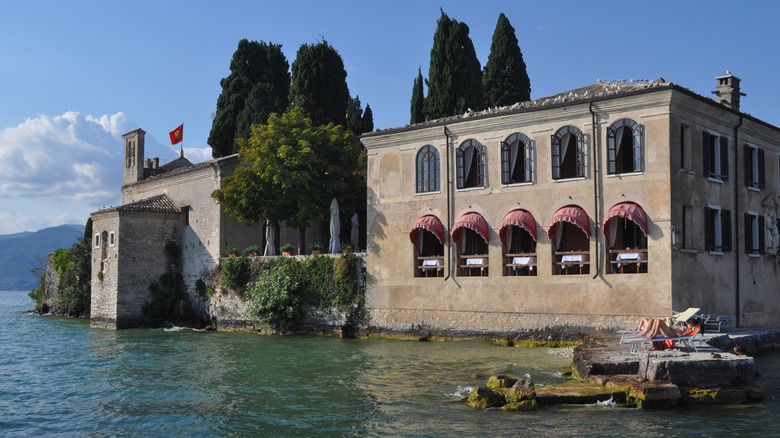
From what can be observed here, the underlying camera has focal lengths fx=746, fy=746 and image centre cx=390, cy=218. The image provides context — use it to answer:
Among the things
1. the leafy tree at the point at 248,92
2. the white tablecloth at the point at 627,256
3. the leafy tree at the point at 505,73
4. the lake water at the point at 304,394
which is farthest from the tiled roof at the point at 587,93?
the leafy tree at the point at 248,92

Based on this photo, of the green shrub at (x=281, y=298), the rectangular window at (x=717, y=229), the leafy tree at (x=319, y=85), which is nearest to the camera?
the rectangular window at (x=717, y=229)

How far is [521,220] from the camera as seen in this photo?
24297 mm

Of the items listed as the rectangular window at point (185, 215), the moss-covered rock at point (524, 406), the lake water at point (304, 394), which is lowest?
the lake water at point (304, 394)

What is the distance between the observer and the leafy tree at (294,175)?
3209 cm

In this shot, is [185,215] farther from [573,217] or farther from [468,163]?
[573,217]

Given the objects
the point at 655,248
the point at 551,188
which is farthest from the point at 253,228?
the point at 655,248

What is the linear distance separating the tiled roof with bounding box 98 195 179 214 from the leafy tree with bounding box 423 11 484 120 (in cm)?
1476

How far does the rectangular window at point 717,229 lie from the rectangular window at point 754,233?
4.00 feet

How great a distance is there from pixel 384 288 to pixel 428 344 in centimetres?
380

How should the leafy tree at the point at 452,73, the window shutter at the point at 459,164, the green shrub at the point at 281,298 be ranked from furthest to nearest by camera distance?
the leafy tree at the point at 452,73
the green shrub at the point at 281,298
the window shutter at the point at 459,164

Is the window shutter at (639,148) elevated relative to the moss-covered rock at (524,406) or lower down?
elevated

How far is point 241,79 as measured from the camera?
5122 cm

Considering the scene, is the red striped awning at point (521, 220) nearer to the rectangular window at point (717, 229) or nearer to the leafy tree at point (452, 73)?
the rectangular window at point (717, 229)

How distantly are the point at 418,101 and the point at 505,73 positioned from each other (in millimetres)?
5368
